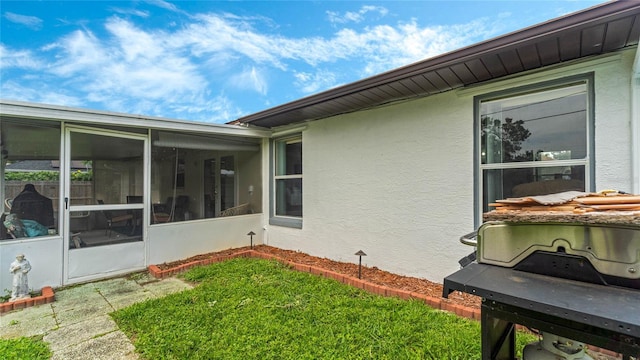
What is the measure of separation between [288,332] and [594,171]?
3.48 m

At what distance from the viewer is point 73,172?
169 inches

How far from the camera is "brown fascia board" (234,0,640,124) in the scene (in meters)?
2.19

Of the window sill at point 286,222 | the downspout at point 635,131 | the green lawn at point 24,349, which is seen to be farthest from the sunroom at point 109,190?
the downspout at point 635,131

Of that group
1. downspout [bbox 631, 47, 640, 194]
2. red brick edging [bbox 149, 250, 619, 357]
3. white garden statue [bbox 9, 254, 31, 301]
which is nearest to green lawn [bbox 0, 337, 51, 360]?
white garden statue [bbox 9, 254, 31, 301]

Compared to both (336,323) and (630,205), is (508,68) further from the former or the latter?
(336,323)

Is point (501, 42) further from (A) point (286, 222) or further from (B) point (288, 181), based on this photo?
(A) point (286, 222)

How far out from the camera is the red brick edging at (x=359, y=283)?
10.1 ft

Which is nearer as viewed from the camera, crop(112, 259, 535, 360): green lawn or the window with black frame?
crop(112, 259, 535, 360): green lawn

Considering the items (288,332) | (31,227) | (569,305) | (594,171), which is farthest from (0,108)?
A: (594,171)

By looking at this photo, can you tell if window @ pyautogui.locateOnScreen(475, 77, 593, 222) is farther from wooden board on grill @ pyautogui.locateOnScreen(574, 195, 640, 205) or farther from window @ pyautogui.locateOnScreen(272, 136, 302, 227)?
window @ pyautogui.locateOnScreen(272, 136, 302, 227)

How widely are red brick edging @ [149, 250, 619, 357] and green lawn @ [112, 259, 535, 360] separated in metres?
0.14

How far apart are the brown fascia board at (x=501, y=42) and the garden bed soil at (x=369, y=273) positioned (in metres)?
2.53

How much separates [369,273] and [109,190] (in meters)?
4.41

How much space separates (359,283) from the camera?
3.99 m
